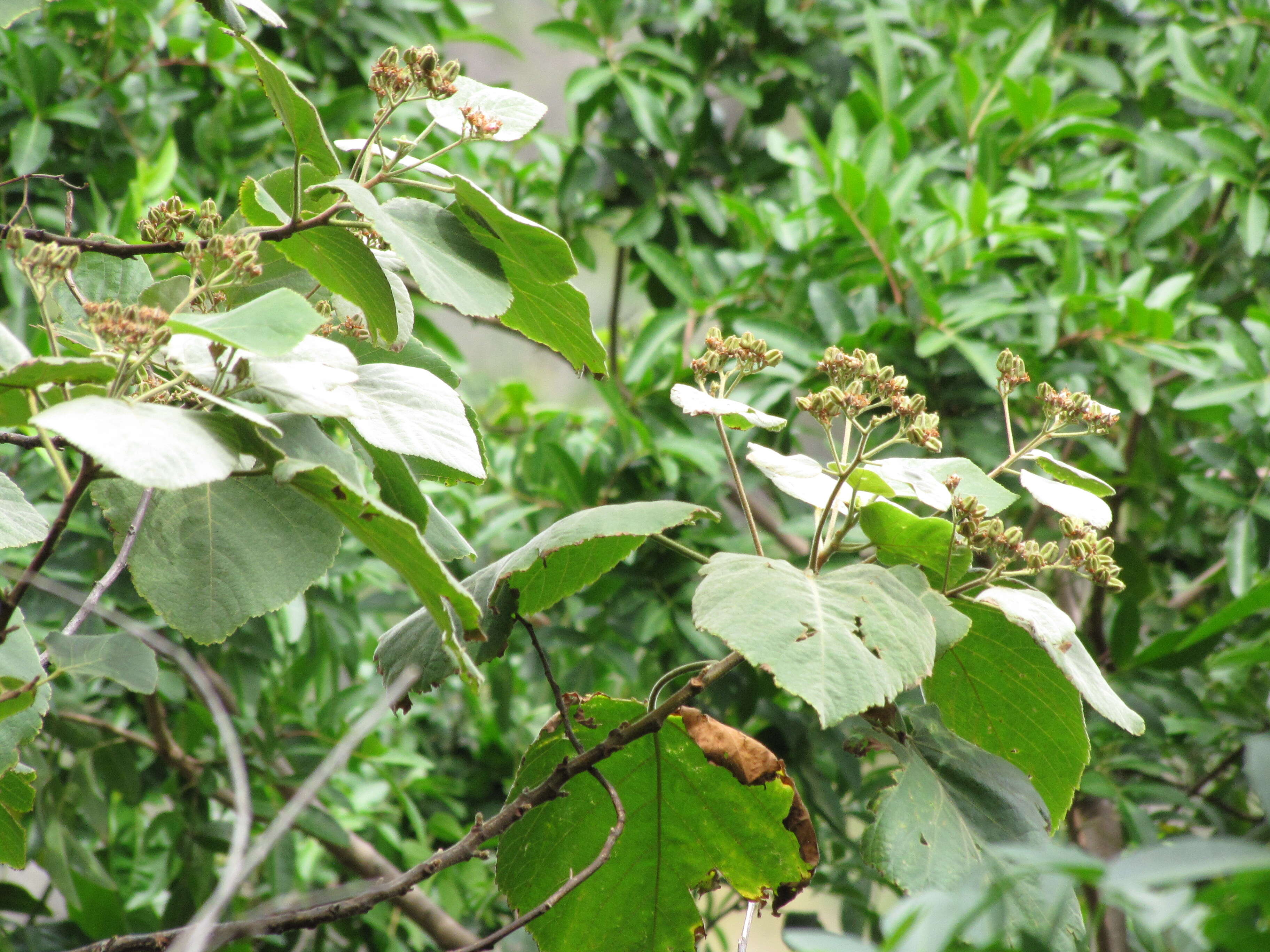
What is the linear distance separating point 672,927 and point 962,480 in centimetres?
30

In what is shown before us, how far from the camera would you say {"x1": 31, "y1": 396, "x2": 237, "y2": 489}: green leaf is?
331 millimetres

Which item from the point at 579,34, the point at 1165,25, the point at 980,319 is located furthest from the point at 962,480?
the point at 1165,25

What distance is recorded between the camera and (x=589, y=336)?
0.60 meters

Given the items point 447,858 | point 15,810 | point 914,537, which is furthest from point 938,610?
point 15,810

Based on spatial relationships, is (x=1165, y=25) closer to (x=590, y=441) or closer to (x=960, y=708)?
Result: (x=590, y=441)

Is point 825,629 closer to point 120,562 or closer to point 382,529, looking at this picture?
point 382,529

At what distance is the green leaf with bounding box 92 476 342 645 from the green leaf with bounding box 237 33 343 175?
0.57 ft

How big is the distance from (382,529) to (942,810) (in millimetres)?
301

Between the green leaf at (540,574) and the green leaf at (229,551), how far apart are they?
3.0 inches

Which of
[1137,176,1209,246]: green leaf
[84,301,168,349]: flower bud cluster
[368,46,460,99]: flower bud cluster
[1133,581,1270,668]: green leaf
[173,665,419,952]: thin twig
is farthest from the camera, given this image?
[1137,176,1209,246]: green leaf

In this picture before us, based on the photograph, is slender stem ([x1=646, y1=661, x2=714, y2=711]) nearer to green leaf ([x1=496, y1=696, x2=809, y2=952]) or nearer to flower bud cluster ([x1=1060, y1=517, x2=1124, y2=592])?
green leaf ([x1=496, y1=696, x2=809, y2=952])

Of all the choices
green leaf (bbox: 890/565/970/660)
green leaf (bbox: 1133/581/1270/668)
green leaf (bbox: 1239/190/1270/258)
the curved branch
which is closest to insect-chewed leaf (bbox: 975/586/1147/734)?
green leaf (bbox: 890/565/970/660)

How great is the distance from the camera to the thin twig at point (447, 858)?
45 centimetres

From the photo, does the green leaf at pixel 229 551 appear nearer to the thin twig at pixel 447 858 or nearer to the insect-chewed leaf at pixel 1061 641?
the thin twig at pixel 447 858
